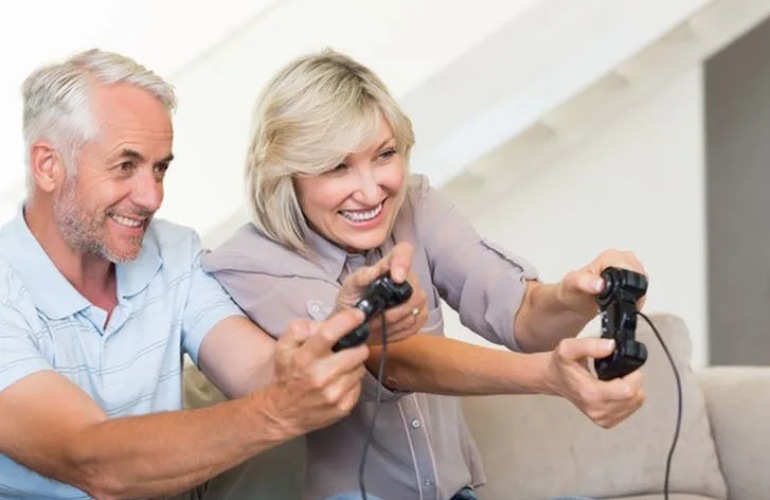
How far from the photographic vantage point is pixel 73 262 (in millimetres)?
1728

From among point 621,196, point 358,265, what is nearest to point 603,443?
point 358,265

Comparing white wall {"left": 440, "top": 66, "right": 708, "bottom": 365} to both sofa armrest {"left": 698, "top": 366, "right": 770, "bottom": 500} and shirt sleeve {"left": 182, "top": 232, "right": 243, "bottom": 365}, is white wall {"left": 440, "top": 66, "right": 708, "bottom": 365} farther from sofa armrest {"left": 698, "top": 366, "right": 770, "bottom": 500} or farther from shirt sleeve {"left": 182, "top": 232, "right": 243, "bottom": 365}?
shirt sleeve {"left": 182, "top": 232, "right": 243, "bottom": 365}

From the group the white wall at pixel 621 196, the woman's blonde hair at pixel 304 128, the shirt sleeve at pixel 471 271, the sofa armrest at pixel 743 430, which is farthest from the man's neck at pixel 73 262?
the white wall at pixel 621 196

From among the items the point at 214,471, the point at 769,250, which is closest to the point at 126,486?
the point at 214,471

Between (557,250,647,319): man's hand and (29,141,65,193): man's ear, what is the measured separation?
682 millimetres

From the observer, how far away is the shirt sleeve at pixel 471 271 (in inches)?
72.4

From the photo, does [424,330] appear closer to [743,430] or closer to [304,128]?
[304,128]

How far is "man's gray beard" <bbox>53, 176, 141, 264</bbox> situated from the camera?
5.49 feet

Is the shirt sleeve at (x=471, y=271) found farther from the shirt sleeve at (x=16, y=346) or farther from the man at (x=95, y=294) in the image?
the shirt sleeve at (x=16, y=346)

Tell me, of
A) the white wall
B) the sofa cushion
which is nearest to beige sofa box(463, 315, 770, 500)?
the sofa cushion

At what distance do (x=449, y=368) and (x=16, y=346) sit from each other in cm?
55

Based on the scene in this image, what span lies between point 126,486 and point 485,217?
2.37 meters

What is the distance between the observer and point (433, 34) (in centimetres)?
281

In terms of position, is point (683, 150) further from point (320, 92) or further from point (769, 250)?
point (320, 92)
